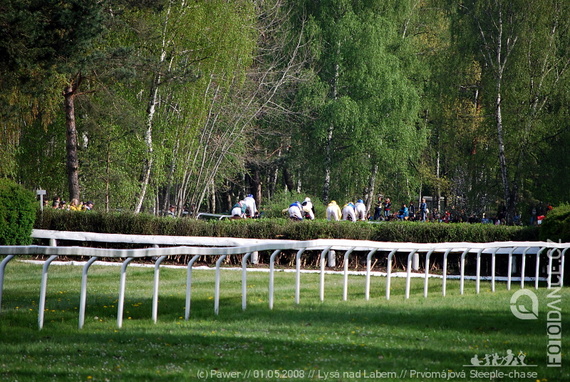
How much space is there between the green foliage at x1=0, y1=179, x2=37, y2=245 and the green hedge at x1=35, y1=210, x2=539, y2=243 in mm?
1788

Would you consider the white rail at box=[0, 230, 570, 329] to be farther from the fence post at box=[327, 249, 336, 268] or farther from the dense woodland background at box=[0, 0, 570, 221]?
the dense woodland background at box=[0, 0, 570, 221]

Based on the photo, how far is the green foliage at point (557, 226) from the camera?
59.4 ft

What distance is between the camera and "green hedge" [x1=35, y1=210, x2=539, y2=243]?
2095cm

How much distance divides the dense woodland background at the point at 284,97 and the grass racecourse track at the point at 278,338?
360 inches

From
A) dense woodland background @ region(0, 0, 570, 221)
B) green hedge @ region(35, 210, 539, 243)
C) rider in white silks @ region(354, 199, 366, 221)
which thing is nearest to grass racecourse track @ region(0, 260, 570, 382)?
green hedge @ region(35, 210, 539, 243)

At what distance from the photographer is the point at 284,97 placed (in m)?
41.5

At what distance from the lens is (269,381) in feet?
22.0

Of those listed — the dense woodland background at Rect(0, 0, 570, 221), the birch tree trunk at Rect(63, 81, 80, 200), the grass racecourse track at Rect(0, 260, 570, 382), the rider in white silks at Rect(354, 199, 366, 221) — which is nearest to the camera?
the grass racecourse track at Rect(0, 260, 570, 382)

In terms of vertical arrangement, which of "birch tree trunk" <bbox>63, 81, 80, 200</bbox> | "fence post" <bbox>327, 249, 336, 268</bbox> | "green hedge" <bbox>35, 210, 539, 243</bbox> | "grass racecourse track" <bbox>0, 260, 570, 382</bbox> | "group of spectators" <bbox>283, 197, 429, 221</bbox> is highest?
"birch tree trunk" <bbox>63, 81, 80, 200</bbox>

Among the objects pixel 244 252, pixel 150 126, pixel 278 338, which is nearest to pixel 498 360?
pixel 278 338

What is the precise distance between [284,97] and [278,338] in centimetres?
3334

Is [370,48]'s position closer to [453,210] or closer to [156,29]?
[453,210]

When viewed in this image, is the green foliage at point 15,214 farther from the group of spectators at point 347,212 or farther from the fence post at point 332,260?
the group of spectators at point 347,212

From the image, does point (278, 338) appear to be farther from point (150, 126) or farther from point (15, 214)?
point (150, 126)
